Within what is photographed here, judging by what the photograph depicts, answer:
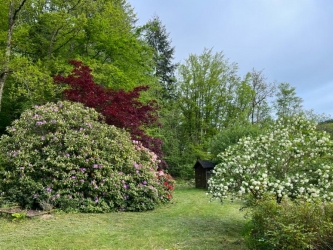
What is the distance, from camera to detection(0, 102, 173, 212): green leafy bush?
18.5 feet

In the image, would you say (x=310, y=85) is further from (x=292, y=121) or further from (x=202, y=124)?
(x=292, y=121)

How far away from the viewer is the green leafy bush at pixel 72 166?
565 cm

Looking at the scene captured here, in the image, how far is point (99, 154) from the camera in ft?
20.3

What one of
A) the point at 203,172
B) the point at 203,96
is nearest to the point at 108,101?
the point at 203,172

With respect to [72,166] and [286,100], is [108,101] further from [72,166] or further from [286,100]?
[286,100]

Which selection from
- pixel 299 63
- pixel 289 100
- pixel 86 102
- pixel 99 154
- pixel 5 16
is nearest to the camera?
pixel 99 154

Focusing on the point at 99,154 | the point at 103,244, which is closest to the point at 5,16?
the point at 99,154

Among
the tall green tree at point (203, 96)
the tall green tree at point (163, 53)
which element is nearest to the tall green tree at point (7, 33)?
the tall green tree at point (203, 96)

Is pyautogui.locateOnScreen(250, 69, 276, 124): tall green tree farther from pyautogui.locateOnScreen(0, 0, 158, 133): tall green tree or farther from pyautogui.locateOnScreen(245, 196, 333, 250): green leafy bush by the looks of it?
pyautogui.locateOnScreen(245, 196, 333, 250): green leafy bush

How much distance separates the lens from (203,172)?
12.3 metres

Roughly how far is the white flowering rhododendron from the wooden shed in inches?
295

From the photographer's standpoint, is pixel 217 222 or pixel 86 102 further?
pixel 86 102

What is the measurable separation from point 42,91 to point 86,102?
9.23ft

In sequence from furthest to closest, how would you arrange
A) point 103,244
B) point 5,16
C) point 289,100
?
point 289,100, point 5,16, point 103,244
